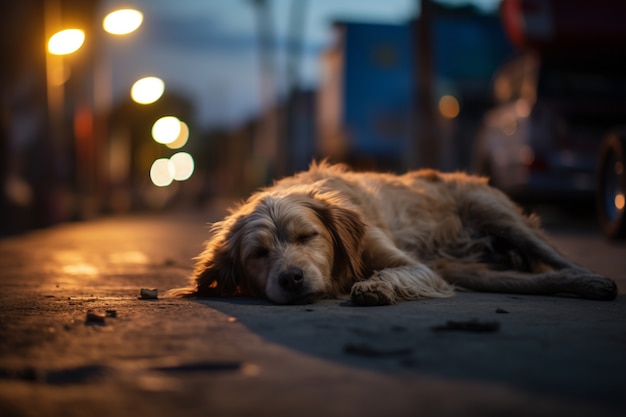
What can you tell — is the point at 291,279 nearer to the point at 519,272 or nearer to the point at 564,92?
the point at 519,272

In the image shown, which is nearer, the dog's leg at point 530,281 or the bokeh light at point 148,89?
the dog's leg at point 530,281


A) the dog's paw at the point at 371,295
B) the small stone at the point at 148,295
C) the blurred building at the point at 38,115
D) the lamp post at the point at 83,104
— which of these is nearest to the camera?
the dog's paw at the point at 371,295

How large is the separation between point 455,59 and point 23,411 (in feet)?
125

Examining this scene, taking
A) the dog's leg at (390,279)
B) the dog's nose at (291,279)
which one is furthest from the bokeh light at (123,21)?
the dog's nose at (291,279)

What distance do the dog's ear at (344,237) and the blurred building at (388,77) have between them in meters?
30.1

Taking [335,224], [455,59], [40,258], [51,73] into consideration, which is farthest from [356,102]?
[335,224]

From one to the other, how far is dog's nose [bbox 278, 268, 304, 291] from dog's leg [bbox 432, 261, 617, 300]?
1.53 meters

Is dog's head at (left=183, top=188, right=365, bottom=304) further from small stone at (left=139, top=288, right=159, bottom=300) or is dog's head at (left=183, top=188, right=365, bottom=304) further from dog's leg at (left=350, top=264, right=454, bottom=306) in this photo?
small stone at (left=139, top=288, right=159, bottom=300)

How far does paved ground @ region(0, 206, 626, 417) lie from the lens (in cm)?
249

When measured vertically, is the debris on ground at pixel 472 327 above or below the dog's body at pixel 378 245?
below

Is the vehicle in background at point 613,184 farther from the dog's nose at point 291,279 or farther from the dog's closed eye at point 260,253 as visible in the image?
the dog's nose at point 291,279

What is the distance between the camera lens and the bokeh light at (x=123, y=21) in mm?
16500

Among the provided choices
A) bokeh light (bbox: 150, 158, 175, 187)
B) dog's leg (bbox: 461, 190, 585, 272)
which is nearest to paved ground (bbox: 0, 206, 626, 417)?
dog's leg (bbox: 461, 190, 585, 272)

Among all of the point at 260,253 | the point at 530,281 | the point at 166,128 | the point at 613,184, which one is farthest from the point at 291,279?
the point at 166,128
